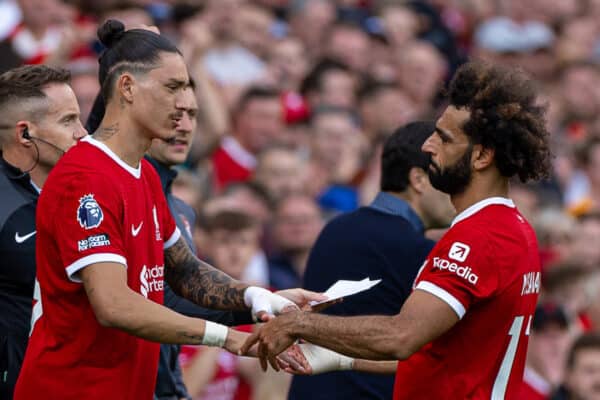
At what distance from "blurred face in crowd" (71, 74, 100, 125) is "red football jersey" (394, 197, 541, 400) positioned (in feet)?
17.1

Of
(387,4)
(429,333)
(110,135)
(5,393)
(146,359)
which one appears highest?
(110,135)

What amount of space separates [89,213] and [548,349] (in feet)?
17.9

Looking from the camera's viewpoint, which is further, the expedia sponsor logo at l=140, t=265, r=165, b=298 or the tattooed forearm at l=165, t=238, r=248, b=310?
the tattooed forearm at l=165, t=238, r=248, b=310

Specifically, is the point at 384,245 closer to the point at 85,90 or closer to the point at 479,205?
the point at 479,205

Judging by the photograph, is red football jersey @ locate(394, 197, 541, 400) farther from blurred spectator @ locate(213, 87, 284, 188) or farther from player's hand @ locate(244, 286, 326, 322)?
blurred spectator @ locate(213, 87, 284, 188)

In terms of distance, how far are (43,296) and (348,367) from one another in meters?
1.46

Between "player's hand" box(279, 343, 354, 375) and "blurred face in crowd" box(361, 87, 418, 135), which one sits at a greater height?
"player's hand" box(279, 343, 354, 375)

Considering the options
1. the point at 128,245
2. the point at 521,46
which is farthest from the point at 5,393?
the point at 521,46

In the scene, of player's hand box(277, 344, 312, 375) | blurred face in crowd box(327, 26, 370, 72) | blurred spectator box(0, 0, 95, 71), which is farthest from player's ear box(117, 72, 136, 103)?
blurred face in crowd box(327, 26, 370, 72)

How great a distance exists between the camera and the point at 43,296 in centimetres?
516

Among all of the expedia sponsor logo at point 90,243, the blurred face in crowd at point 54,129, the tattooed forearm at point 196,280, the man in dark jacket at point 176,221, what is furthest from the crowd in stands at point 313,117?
the expedia sponsor logo at point 90,243

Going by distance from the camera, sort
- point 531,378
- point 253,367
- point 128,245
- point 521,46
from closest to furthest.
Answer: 1. point 128,245
2. point 253,367
3. point 531,378
4. point 521,46

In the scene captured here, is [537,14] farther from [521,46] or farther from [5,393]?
[5,393]

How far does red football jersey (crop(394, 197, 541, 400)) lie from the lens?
5.14 metres
